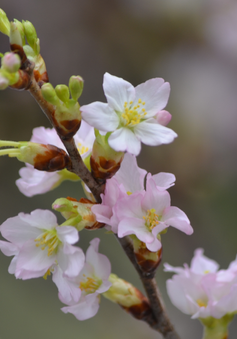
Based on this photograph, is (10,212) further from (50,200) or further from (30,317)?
(30,317)

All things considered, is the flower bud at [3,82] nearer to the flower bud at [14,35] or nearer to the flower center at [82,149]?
the flower bud at [14,35]

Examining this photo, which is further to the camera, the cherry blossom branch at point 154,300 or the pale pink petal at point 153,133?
the cherry blossom branch at point 154,300

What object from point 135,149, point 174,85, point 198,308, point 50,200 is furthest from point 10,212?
point 135,149

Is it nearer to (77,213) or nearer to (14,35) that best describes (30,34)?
(14,35)

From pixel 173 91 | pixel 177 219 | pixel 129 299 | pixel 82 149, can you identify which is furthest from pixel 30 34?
pixel 173 91

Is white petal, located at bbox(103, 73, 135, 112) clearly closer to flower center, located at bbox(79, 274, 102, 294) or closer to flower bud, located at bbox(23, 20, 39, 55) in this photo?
flower bud, located at bbox(23, 20, 39, 55)

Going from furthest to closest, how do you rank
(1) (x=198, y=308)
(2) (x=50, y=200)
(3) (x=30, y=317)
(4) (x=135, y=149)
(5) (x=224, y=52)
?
(5) (x=224, y=52), (2) (x=50, y=200), (3) (x=30, y=317), (1) (x=198, y=308), (4) (x=135, y=149)

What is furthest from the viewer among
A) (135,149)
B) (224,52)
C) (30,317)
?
(224,52)

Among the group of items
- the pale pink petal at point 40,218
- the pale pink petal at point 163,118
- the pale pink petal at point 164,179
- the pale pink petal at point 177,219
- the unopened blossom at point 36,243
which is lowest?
the unopened blossom at point 36,243

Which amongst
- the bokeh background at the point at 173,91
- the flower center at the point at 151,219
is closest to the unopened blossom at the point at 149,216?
the flower center at the point at 151,219
